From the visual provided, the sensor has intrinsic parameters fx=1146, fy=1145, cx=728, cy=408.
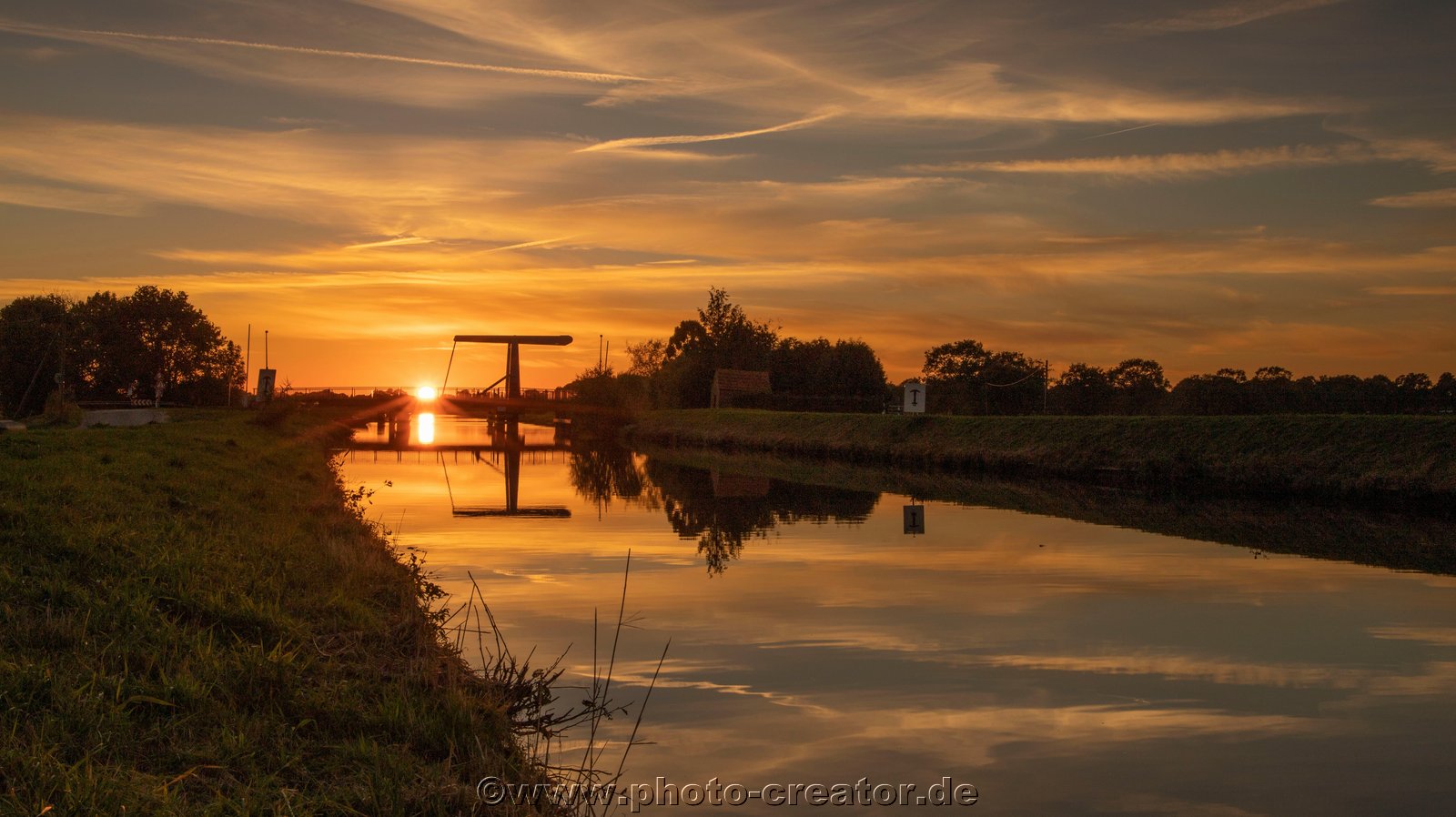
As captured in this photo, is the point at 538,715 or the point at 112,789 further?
the point at 538,715

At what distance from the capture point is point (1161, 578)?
1584 centimetres

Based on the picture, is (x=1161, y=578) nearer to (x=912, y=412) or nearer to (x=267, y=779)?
(x=267, y=779)

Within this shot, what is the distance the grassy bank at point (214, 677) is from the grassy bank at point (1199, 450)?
2360 centimetres

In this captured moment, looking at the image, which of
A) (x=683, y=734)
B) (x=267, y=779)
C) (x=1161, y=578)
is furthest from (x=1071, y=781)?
(x=1161, y=578)

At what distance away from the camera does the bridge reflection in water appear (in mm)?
26109

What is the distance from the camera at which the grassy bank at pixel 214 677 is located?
575 centimetres

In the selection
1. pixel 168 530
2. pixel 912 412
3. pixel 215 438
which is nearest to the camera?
pixel 168 530

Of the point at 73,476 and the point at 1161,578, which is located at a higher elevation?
the point at 73,476

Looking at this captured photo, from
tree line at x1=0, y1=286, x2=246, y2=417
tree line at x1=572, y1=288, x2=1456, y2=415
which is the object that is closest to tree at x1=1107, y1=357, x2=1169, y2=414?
tree line at x1=572, y1=288, x2=1456, y2=415

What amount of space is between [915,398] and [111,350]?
226 feet

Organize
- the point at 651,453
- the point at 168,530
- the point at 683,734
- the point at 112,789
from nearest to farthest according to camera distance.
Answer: the point at 112,789
the point at 683,734
the point at 168,530
the point at 651,453

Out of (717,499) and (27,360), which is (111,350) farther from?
(717,499)

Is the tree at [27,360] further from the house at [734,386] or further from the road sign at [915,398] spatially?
the road sign at [915,398]

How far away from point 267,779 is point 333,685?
5.64 ft
